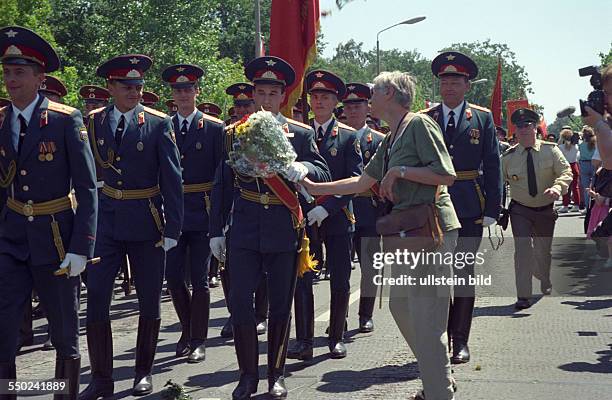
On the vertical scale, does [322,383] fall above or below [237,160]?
below

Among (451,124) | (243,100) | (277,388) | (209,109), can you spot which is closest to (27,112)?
(277,388)

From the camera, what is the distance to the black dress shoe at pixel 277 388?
6.93 m

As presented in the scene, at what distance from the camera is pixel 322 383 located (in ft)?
24.4

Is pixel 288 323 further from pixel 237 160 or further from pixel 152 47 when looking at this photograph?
pixel 152 47

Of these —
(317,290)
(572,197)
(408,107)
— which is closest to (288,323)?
(408,107)

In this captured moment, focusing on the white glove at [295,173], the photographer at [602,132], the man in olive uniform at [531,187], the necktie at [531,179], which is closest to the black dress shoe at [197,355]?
the white glove at [295,173]

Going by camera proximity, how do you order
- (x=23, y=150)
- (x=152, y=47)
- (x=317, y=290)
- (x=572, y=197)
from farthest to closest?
(x=152, y=47), (x=572, y=197), (x=317, y=290), (x=23, y=150)

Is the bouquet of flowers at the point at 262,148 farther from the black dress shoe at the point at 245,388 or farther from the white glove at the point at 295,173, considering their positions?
the black dress shoe at the point at 245,388

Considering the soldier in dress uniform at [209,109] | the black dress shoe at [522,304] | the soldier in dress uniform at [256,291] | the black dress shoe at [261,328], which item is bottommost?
the black dress shoe at [522,304]

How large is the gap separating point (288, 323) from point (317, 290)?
219 inches

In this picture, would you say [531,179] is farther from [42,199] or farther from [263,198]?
[42,199]

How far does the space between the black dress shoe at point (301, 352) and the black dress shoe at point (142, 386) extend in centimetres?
151

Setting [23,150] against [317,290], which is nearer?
[23,150]

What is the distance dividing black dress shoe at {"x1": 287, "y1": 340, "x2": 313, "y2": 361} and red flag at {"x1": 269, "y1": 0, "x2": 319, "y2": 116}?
3.14 meters
